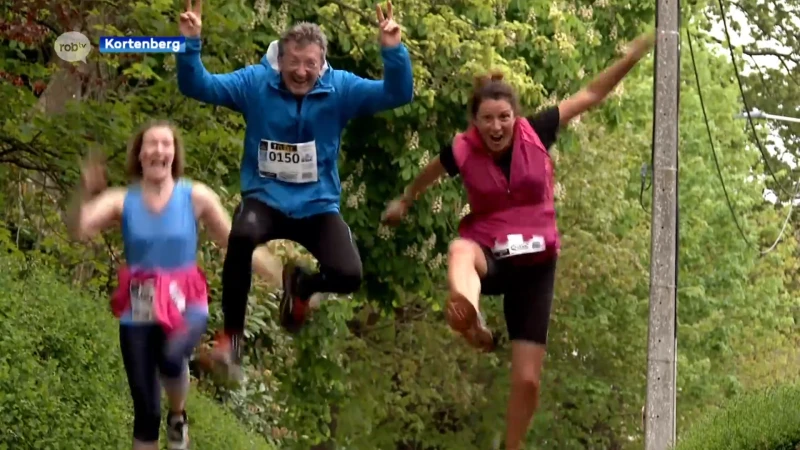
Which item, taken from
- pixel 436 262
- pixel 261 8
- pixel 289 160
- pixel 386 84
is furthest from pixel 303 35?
pixel 436 262

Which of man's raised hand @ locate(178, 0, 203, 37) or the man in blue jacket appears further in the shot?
the man in blue jacket

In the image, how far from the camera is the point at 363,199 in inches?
727

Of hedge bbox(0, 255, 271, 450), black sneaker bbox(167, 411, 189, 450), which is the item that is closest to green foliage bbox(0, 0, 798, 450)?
hedge bbox(0, 255, 271, 450)

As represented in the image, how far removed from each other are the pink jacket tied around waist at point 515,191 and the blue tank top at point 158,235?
150cm

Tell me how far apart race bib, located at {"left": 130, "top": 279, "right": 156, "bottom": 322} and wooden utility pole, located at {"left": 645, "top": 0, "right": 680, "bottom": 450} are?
10.6 meters

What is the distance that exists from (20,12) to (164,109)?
216 centimetres

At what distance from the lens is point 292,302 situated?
9.30 m

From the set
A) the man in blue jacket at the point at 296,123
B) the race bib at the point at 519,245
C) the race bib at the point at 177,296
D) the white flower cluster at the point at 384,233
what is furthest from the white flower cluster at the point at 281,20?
the race bib at the point at 177,296

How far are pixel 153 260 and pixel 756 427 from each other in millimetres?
5467

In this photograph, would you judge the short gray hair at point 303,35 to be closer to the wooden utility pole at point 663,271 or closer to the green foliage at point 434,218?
the green foliage at point 434,218

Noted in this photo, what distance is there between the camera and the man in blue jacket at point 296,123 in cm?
859

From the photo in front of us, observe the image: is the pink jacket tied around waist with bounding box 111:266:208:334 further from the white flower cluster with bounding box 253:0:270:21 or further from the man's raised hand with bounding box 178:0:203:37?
the white flower cluster with bounding box 253:0:270:21

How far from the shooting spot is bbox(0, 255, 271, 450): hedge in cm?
1184

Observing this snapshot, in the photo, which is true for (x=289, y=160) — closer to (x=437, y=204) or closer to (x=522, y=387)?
(x=522, y=387)
